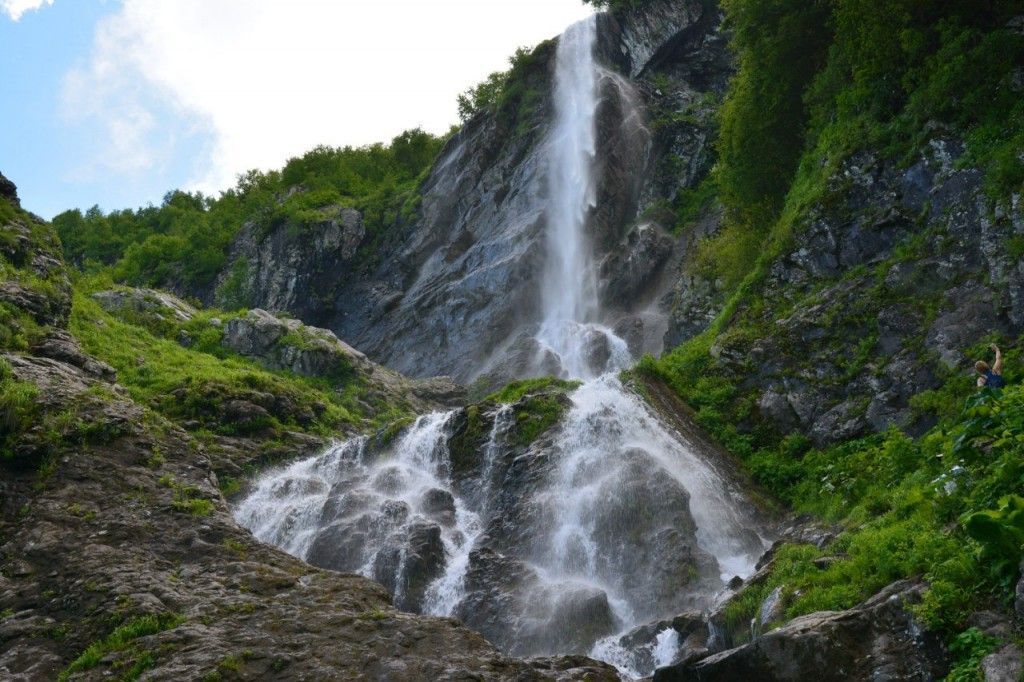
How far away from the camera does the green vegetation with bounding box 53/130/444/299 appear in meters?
47.5

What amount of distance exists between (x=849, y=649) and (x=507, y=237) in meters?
34.2

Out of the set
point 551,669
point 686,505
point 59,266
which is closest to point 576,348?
point 686,505

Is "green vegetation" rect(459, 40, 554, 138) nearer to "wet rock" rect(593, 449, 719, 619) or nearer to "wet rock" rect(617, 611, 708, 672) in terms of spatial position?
"wet rock" rect(593, 449, 719, 619)

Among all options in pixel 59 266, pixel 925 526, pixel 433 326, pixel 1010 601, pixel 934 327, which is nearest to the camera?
pixel 1010 601

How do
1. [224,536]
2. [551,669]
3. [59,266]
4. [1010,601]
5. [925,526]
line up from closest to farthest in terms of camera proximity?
[1010,601] < [925,526] < [551,669] < [224,536] < [59,266]

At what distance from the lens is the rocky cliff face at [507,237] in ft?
120

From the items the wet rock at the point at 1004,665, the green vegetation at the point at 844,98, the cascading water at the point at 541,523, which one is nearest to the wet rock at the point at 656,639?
the cascading water at the point at 541,523

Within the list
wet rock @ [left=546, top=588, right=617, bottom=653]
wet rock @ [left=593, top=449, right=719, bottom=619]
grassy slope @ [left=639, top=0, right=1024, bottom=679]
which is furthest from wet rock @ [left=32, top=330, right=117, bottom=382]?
grassy slope @ [left=639, top=0, right=1024, bottom=679]

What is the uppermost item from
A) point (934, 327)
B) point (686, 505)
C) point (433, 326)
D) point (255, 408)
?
point (433, 326)

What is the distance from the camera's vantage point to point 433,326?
3891 centimetres

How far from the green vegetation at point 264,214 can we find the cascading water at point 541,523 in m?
26.6

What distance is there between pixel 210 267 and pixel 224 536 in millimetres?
42988

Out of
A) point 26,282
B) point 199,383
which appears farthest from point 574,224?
point 26,282

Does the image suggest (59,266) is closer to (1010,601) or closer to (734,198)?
(734,198)
